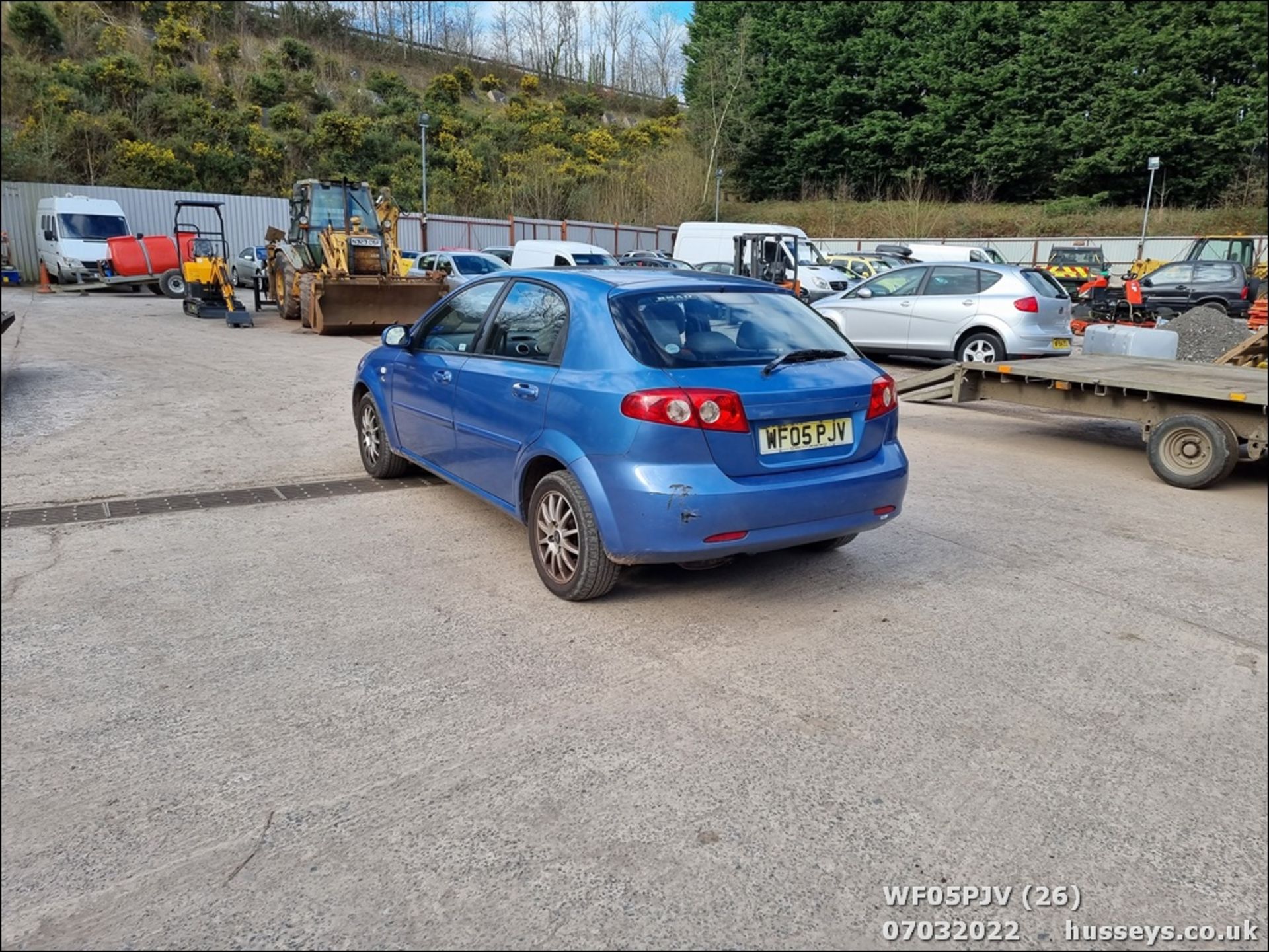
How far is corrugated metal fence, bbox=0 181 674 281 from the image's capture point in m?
31.3

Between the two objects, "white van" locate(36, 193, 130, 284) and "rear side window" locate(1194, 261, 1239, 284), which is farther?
→ "white van" locate(36, 193, 130, 284)

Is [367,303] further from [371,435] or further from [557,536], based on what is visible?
[557,536]

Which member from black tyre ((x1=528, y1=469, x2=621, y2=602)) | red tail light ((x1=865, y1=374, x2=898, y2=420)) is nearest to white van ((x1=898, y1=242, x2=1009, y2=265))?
red tail light ((x1=865, y1=374, x2=898, y2=420))

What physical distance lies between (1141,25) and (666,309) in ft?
8.45

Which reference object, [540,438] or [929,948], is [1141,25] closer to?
[929,948]

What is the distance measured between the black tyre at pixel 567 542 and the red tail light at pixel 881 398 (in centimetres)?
143

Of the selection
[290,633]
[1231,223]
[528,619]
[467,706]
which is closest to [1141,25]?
[1231,223]

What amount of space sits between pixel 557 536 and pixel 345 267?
14.8m

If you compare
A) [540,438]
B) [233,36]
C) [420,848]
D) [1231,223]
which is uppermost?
[233,36]

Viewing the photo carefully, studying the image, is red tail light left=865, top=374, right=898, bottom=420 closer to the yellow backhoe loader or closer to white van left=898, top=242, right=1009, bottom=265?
the yellow backhoe loader

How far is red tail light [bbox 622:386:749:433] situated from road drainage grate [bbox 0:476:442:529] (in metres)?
3.10

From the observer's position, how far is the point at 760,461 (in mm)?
3998

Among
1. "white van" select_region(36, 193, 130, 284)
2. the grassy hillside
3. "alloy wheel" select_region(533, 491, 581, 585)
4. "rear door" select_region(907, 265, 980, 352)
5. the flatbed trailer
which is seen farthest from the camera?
the grassy hillside

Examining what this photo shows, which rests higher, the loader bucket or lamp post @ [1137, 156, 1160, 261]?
lamp post @ [1137, 156, 1160, 261]
